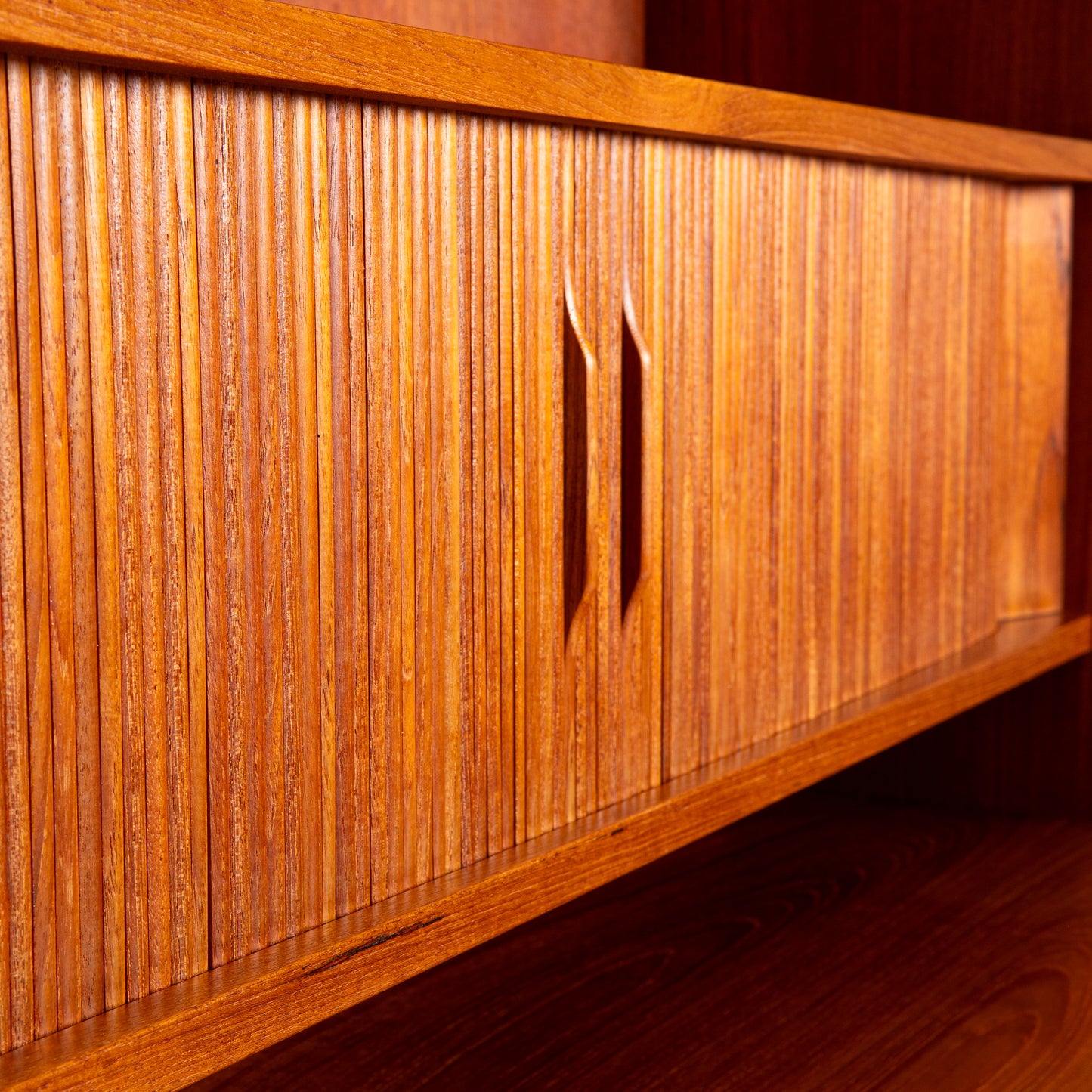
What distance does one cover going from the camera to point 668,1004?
1.00 metres

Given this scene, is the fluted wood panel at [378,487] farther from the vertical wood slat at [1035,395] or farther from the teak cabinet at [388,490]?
the vertical wood slat at [1035,395]

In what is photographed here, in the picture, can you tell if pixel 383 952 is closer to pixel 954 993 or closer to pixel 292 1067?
pixel 292 1067

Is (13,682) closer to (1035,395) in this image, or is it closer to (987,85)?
(1035,395)

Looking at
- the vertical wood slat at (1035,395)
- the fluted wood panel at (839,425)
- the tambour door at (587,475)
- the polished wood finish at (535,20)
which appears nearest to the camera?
the tambour door at (587,475)

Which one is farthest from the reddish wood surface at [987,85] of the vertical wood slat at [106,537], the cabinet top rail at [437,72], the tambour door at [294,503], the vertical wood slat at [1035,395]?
the vertical wood slat at [106,537]

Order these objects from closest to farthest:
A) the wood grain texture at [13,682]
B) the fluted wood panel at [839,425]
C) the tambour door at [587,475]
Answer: the wood grain texture at [13,682]
the tambour door at [587,475]
the fluted wood panel at [839,425]

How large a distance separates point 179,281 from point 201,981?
0.28 meters

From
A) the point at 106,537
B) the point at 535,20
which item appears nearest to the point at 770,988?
the point at 106,537

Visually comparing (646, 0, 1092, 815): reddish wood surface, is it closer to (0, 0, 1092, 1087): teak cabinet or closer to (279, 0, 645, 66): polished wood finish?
(279, 0, 645, 66): polished wood finish

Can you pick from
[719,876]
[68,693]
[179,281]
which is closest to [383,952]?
[68,693]

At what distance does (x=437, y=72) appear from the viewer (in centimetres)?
67

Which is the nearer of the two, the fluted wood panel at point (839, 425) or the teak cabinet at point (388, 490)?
the teak cabinet at point (388, 490)

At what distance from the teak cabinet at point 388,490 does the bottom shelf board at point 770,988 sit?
0.15 metres

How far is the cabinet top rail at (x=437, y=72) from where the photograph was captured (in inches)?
21.0
